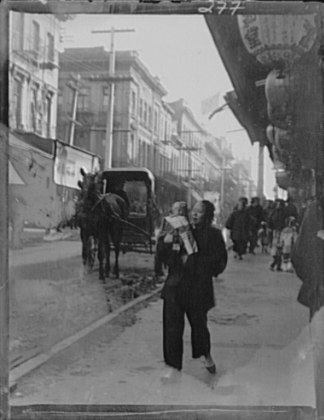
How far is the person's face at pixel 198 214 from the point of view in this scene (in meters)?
2.51

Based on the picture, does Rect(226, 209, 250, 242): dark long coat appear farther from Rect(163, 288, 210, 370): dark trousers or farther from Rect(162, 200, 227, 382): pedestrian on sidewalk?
Rect(163, 288, 210, 370): dark trousers

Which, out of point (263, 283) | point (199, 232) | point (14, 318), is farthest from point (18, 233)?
point (263, 283)

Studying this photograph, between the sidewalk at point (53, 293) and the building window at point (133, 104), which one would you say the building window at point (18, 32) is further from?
the sidewalk at point (53, 293)

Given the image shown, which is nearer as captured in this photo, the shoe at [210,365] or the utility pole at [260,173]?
the shoe at [210,365]

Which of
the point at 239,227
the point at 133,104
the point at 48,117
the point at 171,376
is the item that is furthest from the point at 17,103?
the point at 171,376

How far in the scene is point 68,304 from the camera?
251cm

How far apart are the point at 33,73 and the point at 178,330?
4.24ft

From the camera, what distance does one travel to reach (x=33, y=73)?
250 cm

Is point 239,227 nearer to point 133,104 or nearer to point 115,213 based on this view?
point 115,213

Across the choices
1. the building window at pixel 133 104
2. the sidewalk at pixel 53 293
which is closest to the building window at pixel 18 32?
the building window at pixel 133 104

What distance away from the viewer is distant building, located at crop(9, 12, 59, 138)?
2.43 m

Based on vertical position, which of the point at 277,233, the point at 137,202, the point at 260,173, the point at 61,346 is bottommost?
the point at 61,346

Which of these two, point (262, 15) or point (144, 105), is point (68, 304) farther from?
point (262, 15)

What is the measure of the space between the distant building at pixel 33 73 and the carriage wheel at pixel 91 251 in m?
0.51
